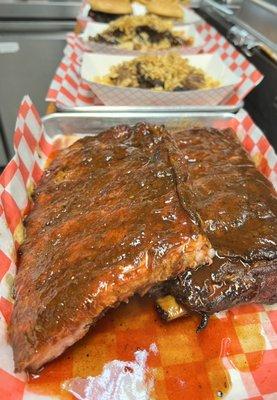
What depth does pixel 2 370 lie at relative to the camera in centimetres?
140

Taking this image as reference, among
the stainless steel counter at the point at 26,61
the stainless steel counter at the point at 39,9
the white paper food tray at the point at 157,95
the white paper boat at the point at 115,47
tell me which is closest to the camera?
the white paper food tray at the point at 157,95

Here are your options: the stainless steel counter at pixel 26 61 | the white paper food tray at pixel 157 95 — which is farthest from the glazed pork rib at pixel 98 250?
the stainless steel counter at pixel 26 61

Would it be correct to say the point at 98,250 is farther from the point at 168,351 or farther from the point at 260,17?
the point at 260,17

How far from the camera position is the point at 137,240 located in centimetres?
141

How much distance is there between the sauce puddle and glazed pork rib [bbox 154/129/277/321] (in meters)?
0.11

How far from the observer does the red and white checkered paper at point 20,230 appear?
57.8 inches

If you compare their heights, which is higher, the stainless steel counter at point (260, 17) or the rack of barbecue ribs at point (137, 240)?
the stainless steel counter at point (260, 17)

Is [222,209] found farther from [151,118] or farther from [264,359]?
[151,118]

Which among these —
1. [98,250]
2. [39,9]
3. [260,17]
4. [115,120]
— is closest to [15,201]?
[98,250]

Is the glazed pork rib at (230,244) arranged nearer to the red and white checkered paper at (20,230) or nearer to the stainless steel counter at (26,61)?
the red and white checkered paper at (20,230)

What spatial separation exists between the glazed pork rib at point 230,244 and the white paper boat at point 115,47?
2305mm

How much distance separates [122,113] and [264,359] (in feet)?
6.10

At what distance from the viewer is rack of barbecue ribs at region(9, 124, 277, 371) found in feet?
4.50

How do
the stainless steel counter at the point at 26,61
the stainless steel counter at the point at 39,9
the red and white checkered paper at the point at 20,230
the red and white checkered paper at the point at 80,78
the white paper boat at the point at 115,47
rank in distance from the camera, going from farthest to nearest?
the stainless steel counter at the point at 39,9 < the stainless steel counter at the point at 26,61 < the white paper boat at the point at 115,47 < the red and white checkered paper at the point at 80,78 < the red and white checkered paper at the point at 20,230
